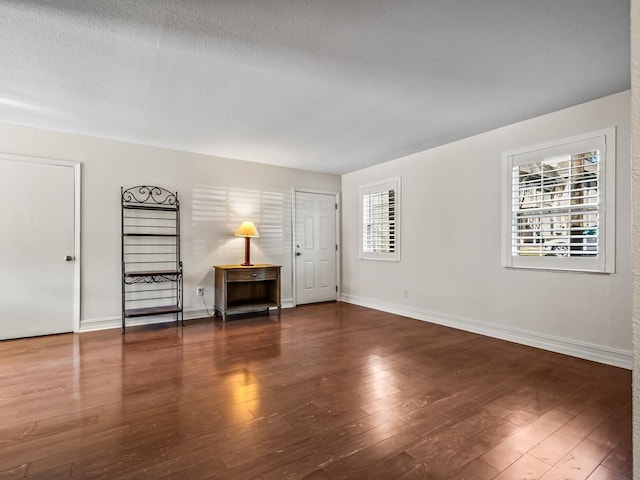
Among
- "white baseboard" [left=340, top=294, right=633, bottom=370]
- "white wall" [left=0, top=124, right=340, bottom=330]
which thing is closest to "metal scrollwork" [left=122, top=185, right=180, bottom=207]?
"white wall" [left=0, top=124, right=340, bottom=330]

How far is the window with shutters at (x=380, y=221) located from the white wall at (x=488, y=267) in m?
0.14

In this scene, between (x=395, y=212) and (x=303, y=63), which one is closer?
(x=303, y=63)

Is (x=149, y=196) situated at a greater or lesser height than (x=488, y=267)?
greater

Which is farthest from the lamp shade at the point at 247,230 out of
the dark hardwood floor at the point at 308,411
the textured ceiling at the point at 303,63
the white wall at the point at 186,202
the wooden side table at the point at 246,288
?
the dark hardwood floor at the point at 308,411

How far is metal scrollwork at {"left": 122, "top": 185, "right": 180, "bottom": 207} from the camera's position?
14.1 ft

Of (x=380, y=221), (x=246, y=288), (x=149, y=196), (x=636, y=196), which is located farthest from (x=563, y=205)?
(x=149, y=196)

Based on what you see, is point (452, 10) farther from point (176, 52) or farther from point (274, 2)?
point (176, 52)

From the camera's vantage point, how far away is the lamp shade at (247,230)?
4762 mm

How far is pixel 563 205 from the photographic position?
3.23 meters

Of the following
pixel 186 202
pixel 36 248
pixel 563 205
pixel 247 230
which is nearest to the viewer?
pixel 563 205

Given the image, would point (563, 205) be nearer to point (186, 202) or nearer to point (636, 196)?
point (636, 196)

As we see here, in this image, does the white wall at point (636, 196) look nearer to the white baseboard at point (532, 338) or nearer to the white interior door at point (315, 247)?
the white baseboard at point (532, 338)

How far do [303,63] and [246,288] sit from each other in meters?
3.55

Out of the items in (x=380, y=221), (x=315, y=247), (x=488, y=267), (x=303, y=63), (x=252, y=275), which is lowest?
(x=252, y=275)
